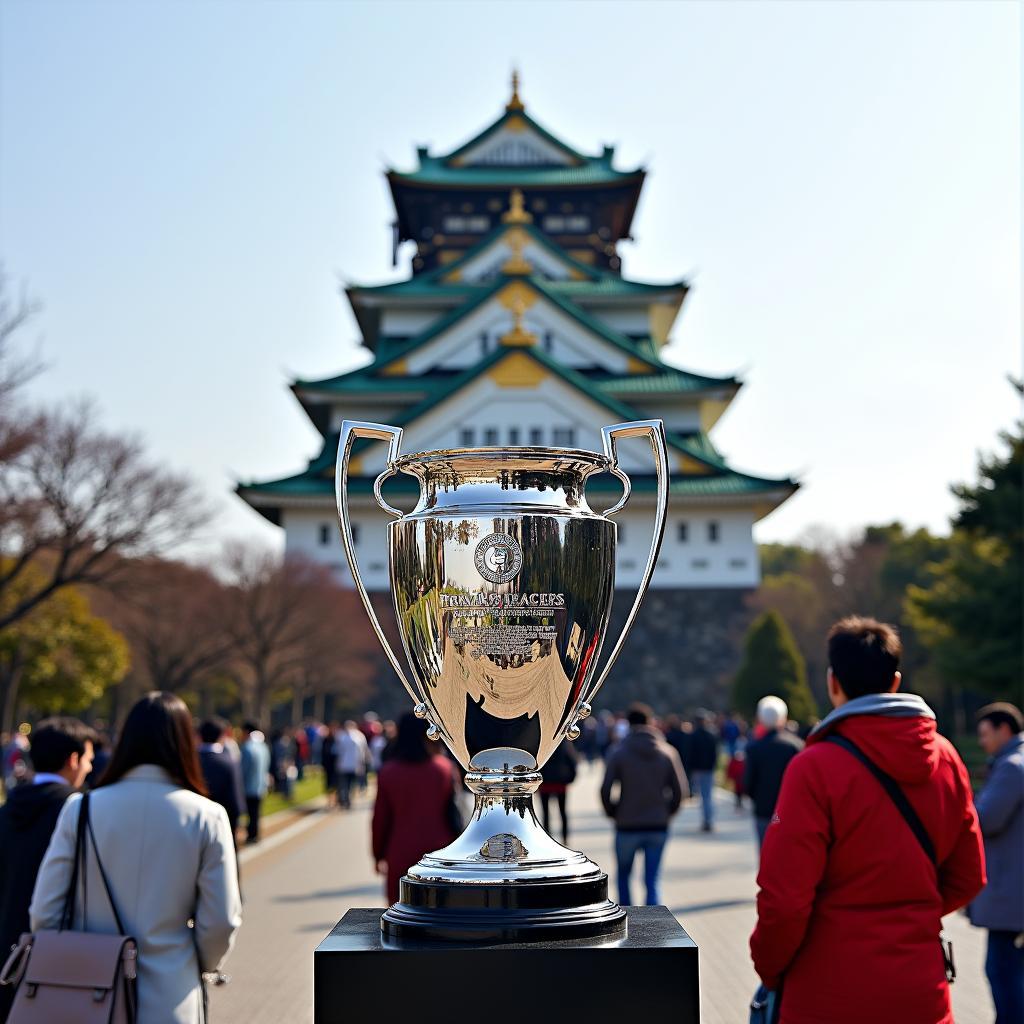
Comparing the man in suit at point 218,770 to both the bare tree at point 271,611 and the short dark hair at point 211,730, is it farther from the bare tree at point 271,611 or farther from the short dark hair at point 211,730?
the bare tree at point 271,611

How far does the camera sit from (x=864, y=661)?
381 centimetres

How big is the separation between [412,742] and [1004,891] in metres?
3.11

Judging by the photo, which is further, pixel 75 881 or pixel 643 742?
pixel 643 742

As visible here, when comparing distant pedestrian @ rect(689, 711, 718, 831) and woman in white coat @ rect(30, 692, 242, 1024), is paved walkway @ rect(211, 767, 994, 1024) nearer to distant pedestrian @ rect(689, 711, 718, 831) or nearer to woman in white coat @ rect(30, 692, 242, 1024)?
distant pedestrian @ rect(689, 711, 718, 831)

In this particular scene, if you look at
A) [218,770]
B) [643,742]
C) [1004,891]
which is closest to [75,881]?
[1004,891]

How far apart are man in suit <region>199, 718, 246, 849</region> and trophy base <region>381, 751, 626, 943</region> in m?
5.95

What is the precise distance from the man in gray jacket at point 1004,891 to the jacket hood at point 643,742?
11.6 ft

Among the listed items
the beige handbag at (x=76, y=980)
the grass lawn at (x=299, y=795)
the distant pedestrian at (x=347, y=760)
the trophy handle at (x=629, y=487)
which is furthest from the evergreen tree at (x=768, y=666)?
the beige handbag at (x=76, y=980)

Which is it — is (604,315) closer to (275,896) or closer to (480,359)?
(480,359)

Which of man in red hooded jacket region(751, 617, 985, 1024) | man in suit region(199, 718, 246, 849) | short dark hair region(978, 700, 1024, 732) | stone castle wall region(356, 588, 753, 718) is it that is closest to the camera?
man in red hooded jacket region(751, 617, 985, 1024)

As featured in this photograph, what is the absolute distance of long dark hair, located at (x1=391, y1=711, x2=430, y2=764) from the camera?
291 inches

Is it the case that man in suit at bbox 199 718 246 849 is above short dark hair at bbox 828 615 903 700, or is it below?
below

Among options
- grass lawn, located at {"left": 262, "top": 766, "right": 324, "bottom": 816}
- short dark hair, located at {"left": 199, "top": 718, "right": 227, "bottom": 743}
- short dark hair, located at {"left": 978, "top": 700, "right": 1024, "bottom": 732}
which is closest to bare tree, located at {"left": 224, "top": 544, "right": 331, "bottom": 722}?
grass lawn, located at {"left": 262, "top": 766, "right": 324, "bottom": 816}

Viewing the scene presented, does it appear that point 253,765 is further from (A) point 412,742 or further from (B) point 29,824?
(B) point 29,824
